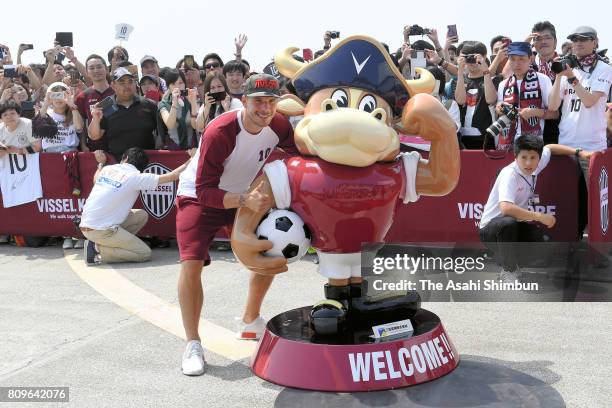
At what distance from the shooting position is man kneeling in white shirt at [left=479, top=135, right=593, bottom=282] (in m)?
6.38

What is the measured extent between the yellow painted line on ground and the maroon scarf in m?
3.45

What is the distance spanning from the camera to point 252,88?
4.15 meters

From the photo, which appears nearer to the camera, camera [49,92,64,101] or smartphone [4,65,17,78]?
camera [49,92,64,101]

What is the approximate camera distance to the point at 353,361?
12.9 ft

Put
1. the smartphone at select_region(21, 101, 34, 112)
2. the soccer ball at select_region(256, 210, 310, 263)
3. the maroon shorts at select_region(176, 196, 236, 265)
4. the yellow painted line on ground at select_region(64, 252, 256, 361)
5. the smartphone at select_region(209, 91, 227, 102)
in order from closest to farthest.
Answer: the soccer ball at select_region(256, 210, 310, 263) → the maroon shorts at select_region(176, 196, 236, 265) → the yellow painted line on ground at select_region(64, 252, 256, 361) → the smartphone at select_region(209, 91, 227, 102) → the smartphone at select_region(21, 101, 34, 112)

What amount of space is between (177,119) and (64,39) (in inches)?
140

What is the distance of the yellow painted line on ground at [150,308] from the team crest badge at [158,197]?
36.7 inches

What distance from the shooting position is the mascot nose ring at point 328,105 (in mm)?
4090

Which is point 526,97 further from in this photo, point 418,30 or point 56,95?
point 56,95

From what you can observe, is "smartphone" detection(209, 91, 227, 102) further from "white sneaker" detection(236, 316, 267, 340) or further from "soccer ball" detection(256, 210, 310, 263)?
"soccer ball" detection(256, 210, 310, 263)

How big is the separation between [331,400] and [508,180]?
3.32 m

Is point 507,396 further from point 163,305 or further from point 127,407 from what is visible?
point 163,305

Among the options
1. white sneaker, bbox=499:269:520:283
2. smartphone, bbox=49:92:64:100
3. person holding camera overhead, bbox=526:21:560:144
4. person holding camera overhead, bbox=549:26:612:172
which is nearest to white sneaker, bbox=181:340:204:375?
white sneaker, bbox=499:269:520:283

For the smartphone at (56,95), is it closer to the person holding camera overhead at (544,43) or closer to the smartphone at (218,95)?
the smartphone at (218,95)
